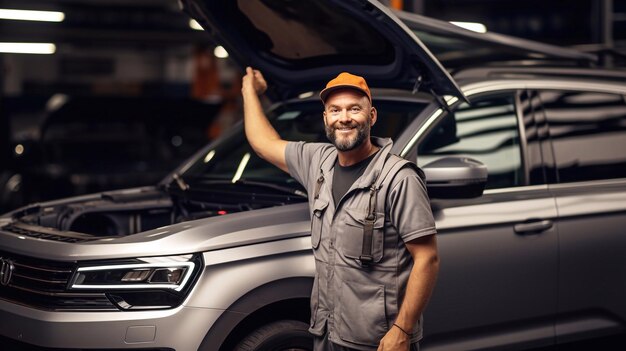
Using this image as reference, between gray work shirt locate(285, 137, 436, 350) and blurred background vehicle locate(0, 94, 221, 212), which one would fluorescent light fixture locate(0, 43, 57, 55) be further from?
gray work shirt locate(285, 137, 436, 350)

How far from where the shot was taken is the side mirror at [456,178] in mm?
4188

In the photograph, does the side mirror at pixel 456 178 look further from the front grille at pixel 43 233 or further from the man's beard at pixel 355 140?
the front grille at pixel 43 233

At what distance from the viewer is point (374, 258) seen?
11.3 feet

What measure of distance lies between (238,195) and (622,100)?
89.0 inches

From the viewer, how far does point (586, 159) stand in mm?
5148

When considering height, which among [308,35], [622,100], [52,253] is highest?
[308,35]

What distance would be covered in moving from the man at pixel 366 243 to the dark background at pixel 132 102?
3.50 metres

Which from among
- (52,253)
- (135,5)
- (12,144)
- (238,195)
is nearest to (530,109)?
(238,195)

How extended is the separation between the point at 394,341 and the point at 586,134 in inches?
93.8

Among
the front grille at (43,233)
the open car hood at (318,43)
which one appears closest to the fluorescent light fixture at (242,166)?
the open car hood at (318,43)

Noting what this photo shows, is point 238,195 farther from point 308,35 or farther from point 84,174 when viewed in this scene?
point 84,174

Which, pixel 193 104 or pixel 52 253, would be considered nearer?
pixel 52 253

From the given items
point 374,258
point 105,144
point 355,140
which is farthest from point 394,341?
point 105,144

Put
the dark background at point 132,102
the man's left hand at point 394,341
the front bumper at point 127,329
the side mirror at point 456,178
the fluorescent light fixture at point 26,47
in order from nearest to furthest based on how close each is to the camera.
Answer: the man's left hand at point 394,341, the front bumper at point 127,329, the side mirror at point 456,178, the dark background at point 132,102, the fluorescent light fixture at point 26,47
